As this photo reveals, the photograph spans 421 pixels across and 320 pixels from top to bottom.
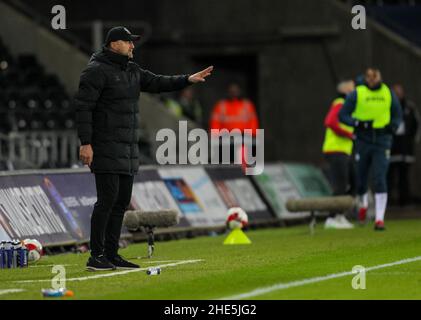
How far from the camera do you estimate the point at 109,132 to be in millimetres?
14391

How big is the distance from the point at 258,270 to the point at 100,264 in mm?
1629

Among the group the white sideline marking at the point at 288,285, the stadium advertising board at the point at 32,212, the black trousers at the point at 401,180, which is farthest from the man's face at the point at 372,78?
the black trousers at the point at 401,180

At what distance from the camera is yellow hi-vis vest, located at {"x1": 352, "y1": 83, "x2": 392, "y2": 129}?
70.1 ft

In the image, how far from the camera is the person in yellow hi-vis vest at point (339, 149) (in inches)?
894

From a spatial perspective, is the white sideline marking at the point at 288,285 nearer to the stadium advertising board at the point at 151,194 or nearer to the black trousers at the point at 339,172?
the stadium advertising board at the point at 151,194

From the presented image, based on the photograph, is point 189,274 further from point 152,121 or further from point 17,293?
point 152,121

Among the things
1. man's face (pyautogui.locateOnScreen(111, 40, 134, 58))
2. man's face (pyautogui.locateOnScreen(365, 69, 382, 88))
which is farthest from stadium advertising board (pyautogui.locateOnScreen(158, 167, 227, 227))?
man's face (pyautogui.locateOnScreen(111, 40, 134, 58))

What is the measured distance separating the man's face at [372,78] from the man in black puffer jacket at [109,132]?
7444 mm

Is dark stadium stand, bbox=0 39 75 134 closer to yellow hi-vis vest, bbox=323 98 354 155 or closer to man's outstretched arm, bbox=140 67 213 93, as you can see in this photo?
yellow hi-vis vest, bbox=323 98 354 155

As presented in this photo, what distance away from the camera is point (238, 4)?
3400 cm

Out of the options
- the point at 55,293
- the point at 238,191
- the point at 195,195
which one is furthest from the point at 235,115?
the point at 55,293

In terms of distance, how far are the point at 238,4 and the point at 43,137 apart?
30.4 feet

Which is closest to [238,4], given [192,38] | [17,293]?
[192,38]

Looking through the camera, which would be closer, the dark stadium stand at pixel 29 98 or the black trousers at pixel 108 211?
the black trousers at pixel 108 211
